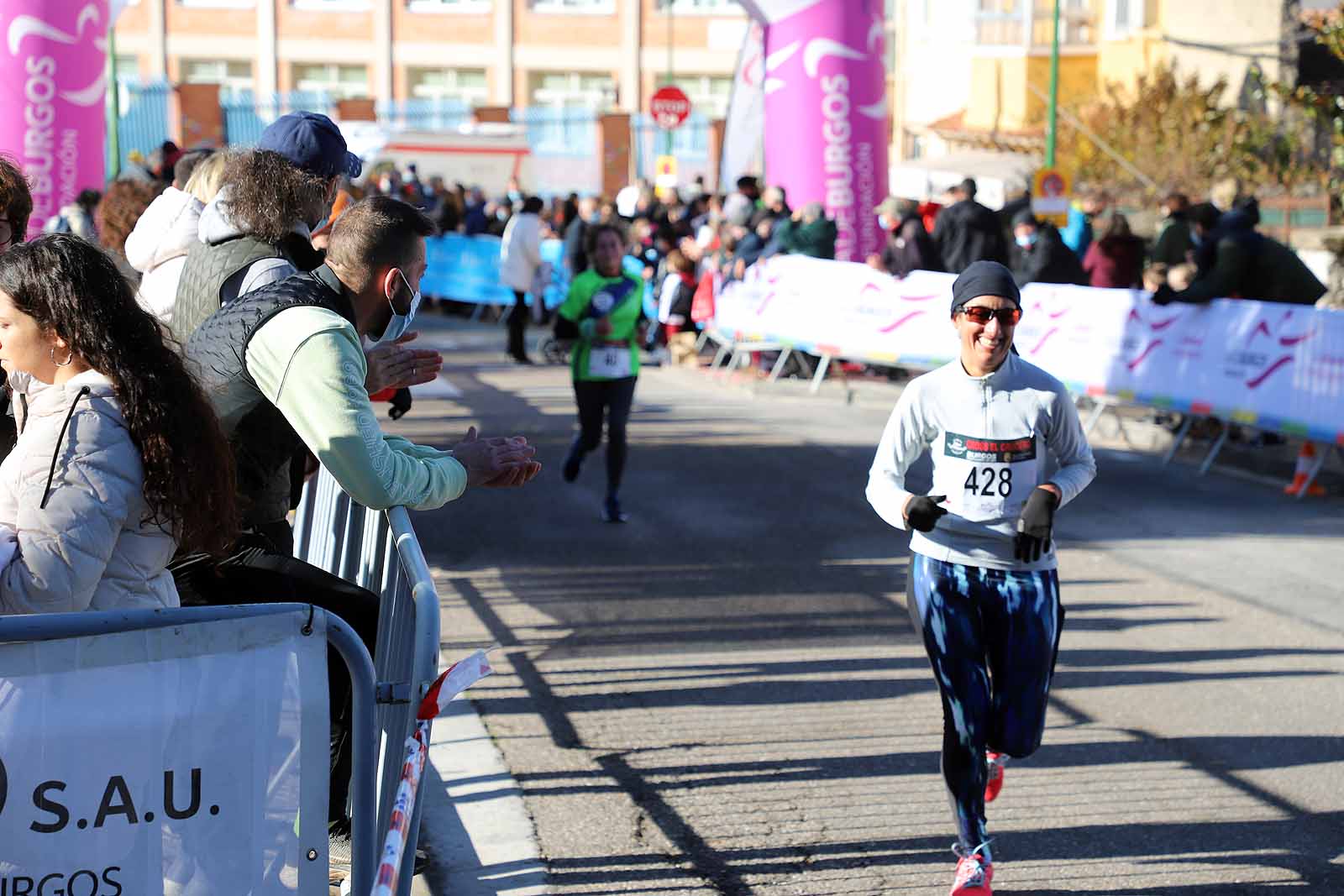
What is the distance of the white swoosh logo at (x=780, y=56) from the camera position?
17.7 metres

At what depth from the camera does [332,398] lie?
3.92 meters

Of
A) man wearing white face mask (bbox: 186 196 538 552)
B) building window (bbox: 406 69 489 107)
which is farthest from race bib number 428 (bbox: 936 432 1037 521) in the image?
building window (bbox: 406 69 489 107)

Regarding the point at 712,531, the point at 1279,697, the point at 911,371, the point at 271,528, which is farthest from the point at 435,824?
the point at 911,371

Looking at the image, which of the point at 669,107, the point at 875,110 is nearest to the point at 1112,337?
the point at 875,110

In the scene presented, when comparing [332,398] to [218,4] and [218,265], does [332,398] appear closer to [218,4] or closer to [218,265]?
[218,265]

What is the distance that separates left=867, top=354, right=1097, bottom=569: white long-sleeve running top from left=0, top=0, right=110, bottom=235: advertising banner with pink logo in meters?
9.19

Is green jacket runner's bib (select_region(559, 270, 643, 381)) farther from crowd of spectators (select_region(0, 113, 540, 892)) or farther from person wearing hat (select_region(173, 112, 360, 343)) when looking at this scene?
person wearing hat (select_region(173, 112, 360, 343))

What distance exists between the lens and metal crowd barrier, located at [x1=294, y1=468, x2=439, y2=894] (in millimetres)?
3436

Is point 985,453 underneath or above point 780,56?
underneath

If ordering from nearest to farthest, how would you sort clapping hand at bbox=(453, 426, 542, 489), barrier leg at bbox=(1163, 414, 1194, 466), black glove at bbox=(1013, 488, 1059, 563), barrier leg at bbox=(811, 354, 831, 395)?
clapping hand at bbox=(453, 426, 542, 489) → black glove at bbox=(1013, 488, 1059, 563) → barrier leg at bbox=(1163, 414, 1194, 466) → barrier leg at bbox=(811, 354, 831, 395)

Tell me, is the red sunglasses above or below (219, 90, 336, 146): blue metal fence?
below

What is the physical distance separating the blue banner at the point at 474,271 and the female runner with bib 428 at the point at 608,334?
1385 centimetres

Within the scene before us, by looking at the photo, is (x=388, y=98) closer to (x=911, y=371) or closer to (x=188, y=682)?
(x=911, y=371)

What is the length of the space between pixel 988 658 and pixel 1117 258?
35.6 ft
